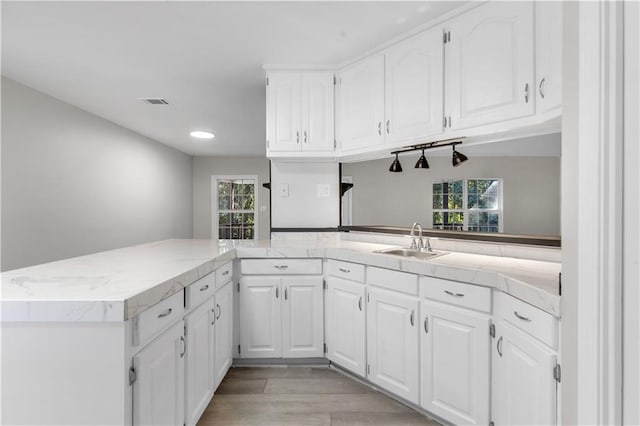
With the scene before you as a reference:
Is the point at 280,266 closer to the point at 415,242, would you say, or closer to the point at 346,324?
the point at 346,324

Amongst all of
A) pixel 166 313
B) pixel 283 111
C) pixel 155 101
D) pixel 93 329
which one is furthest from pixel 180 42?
pixel 93 329

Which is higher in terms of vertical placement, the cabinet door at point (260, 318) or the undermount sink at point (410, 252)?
the undermount sink at point (410, 252)

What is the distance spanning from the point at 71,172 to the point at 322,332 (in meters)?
3.57

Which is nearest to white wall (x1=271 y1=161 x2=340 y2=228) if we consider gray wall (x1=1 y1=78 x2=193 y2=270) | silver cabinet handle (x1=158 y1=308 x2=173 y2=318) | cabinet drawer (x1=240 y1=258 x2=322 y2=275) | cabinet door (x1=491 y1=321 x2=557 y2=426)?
cabinet drawer (x1=240 y1=258 x2=322 y2=275)

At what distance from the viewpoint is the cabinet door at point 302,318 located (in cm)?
233

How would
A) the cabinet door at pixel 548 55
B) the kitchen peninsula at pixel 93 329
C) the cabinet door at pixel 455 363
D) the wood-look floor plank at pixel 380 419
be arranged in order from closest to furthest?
the kitchen peninsula at pixel 93 329
the cabinet door at pixel 548 55
the cabinet door at pixel 455 363
the wood-look floor plank at pixel 380 419

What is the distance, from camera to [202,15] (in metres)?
1.96

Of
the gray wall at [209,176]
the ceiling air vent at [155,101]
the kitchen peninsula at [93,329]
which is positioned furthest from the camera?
the gray wall at [209,176]

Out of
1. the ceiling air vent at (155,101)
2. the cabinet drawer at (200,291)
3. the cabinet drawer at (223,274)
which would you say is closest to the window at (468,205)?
the cabinet drawer at (223,274)

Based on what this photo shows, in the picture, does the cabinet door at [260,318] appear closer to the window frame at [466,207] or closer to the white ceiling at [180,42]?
the window frame at [466,207]

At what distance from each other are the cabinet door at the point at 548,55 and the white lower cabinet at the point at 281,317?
1.72 meters

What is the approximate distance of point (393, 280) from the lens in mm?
1883

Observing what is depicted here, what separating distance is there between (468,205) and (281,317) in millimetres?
1595

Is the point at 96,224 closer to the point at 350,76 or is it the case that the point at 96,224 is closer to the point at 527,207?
the point at 350,76
